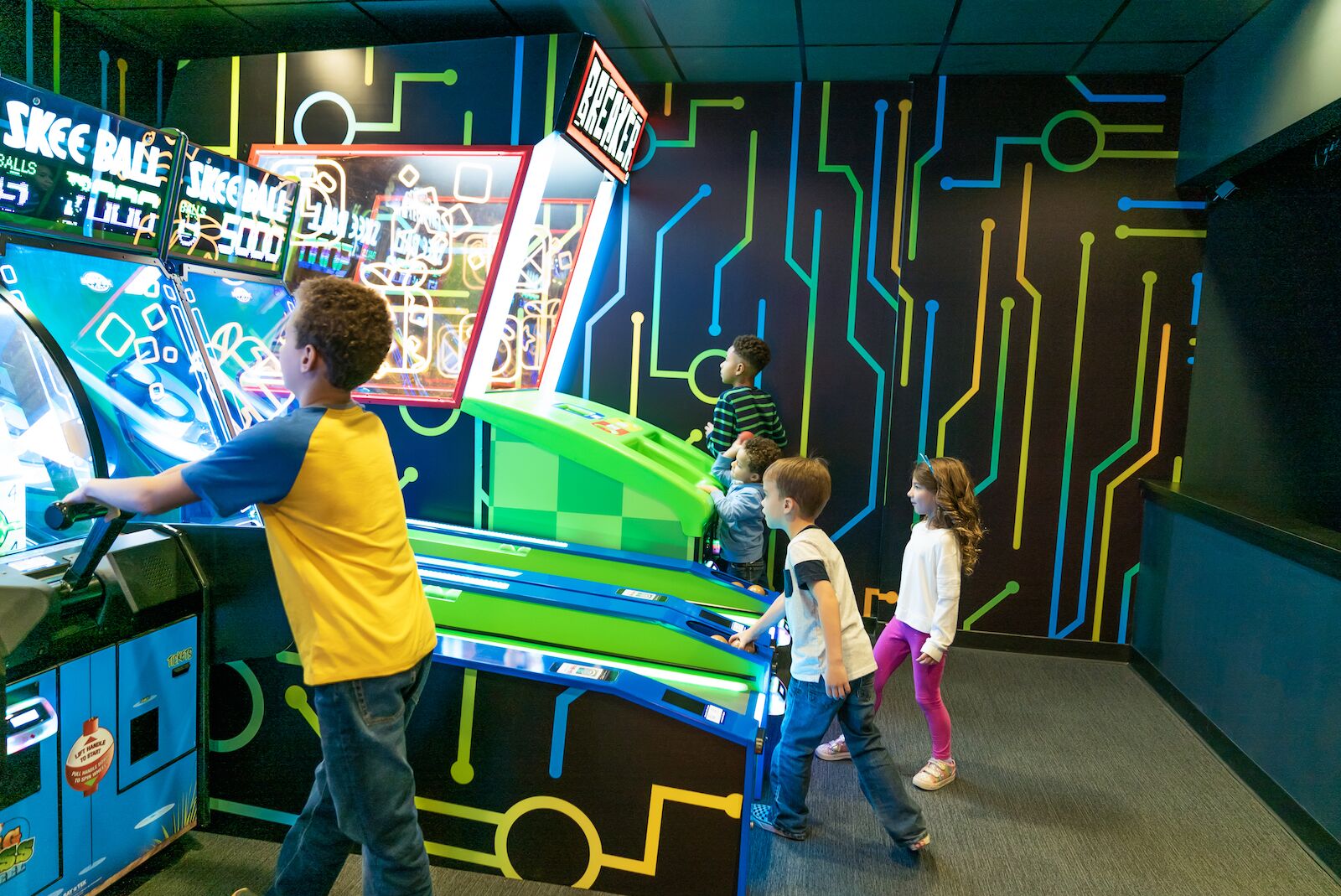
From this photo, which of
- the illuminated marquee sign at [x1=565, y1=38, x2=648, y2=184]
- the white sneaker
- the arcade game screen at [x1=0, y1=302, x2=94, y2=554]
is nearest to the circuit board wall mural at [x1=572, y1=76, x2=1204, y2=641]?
the illuminated marquee sign at [x1=565, y1=38, x2=648, y2=184]

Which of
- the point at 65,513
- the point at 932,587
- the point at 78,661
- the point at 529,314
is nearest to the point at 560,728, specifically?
the point at 78,661

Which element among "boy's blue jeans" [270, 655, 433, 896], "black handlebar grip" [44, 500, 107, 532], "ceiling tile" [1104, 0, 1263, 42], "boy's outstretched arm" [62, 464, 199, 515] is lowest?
"boy's blue jeans" [270, 655, 433, 896]

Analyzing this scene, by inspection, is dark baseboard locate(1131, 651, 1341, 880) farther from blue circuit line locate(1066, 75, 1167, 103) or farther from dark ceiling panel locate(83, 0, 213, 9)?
dark ceiling panel locate(83, 0, 213, 9)

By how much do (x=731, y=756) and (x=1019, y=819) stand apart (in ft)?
3.86

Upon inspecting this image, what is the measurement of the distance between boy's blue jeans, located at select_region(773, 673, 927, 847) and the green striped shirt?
164 centimetres

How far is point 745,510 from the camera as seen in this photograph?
3.32 m

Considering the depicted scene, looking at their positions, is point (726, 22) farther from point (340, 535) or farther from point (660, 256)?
point (340, 535)

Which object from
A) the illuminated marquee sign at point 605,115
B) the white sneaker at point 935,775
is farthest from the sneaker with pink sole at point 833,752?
the illuminated marquee sign at point 605,115

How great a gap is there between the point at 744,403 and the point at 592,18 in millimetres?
1752

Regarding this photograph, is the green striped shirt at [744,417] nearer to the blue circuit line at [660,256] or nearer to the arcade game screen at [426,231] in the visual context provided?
the blue circuit line at [660,256]

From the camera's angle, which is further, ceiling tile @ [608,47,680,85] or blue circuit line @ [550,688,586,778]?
Answer: ceiling tile @ [608,47,680,85]

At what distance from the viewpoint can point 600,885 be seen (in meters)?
2.14

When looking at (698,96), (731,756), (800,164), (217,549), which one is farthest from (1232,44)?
(217,549)

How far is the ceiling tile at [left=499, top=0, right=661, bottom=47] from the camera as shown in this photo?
3.39 meters
